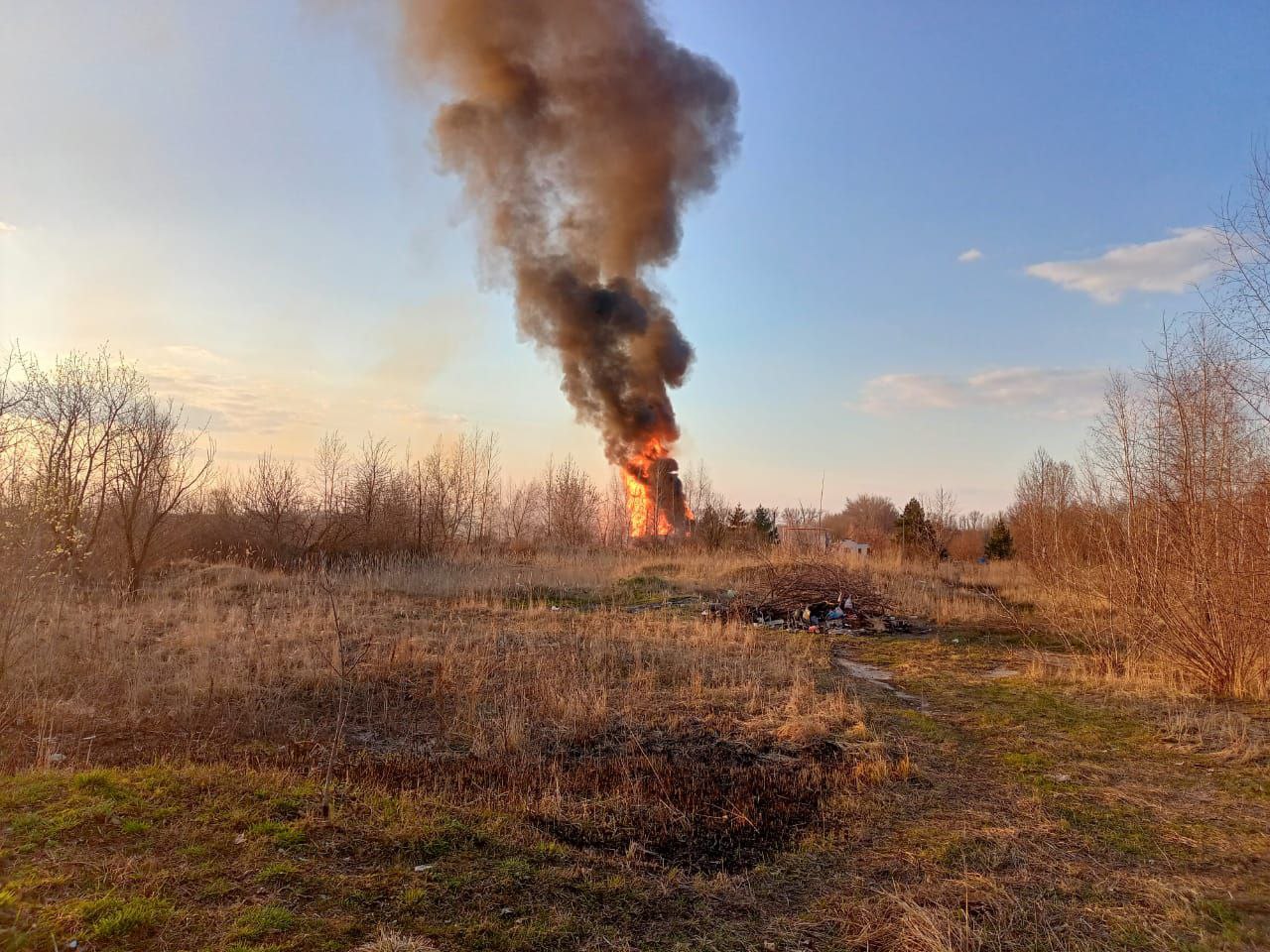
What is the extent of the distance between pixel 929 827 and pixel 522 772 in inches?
126

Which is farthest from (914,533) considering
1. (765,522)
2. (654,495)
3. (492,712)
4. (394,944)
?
(394,944)

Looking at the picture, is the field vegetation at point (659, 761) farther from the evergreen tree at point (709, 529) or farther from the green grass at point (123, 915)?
the evergreen tree at point (709, 529)

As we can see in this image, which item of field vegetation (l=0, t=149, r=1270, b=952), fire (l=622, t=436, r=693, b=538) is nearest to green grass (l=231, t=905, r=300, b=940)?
field vegetation (l=0, t=149, r=1270, b=952)

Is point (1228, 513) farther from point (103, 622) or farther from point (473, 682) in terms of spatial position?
point (103, 622)

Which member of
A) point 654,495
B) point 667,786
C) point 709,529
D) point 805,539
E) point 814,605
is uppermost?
point 654,495

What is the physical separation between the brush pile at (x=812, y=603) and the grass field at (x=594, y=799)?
446 cm

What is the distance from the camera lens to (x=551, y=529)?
123 feet

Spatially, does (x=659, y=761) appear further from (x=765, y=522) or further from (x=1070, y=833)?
(x=765, y=522)

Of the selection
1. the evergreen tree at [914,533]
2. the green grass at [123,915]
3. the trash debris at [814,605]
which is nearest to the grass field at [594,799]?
the green grass at [123,915]

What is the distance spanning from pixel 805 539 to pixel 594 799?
68.2 ft

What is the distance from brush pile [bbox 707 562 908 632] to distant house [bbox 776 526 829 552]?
355 cm

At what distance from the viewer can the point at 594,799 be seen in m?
5.36

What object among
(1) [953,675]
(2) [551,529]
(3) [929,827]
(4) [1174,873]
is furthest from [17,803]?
(2) [551,529]

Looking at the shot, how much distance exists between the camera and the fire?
32.8 meters
